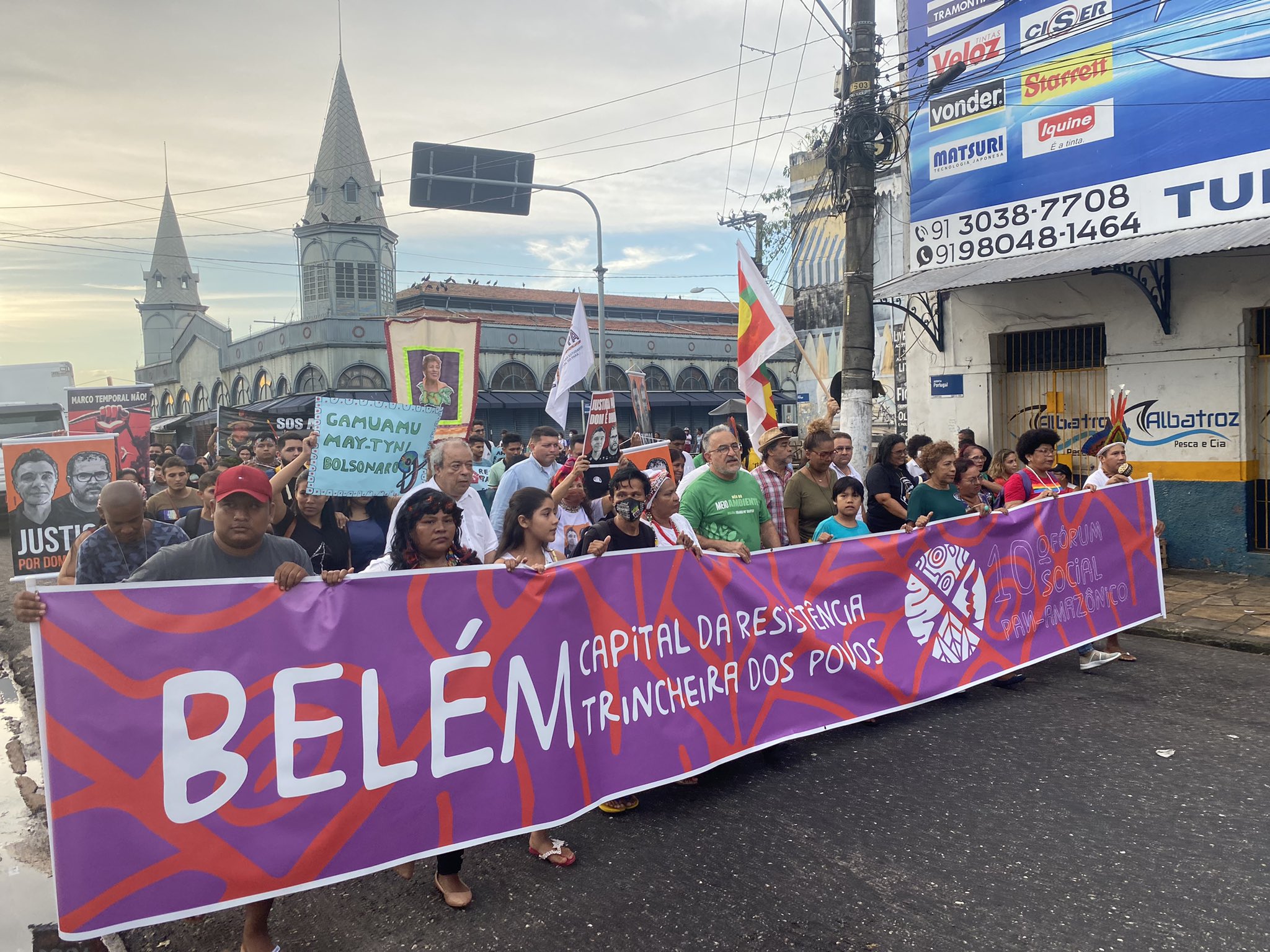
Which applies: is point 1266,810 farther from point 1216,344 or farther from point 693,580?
point 1216,344

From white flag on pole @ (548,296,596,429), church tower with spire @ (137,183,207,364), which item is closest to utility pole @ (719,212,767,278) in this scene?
white flag on pole @ (548,296,596,429)

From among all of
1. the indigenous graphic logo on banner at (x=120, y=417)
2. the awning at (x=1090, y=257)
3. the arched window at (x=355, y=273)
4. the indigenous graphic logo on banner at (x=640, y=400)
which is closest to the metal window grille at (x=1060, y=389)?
the awning at (x=1090, y=257)

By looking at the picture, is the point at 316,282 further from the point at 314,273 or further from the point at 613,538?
the point at 613,538

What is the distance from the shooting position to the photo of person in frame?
619 cm

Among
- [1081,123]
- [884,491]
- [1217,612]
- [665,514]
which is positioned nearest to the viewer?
[665,514]

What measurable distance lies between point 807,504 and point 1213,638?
3773 mm

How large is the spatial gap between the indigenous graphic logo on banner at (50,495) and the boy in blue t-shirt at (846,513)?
593cm

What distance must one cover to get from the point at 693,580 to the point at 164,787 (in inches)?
99.2

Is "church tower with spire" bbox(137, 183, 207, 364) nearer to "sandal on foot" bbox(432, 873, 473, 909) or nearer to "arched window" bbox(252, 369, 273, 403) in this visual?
"arched window" bbox(252, 369, 273, 403)

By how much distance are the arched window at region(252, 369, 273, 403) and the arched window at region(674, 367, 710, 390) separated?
18.0 meters

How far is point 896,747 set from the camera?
16.8 ft

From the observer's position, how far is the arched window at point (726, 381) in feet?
144

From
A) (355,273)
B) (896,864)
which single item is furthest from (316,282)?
(896,864)

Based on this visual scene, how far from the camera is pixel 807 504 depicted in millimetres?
6250
